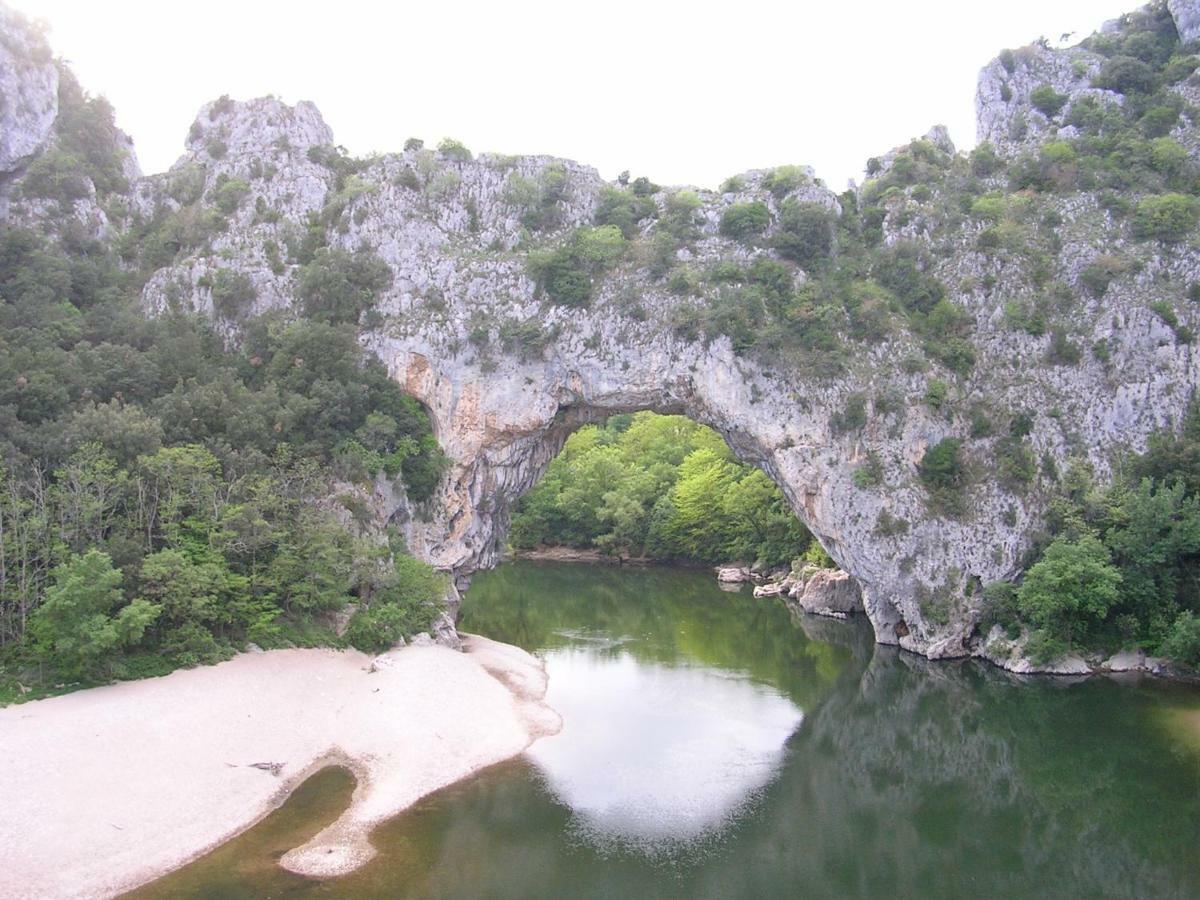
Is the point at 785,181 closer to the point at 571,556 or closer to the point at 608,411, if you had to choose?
the point at 608,411

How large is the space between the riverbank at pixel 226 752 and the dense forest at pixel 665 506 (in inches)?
1102

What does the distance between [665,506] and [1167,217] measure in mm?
34081

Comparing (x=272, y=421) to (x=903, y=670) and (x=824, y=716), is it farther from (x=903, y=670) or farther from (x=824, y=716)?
(x=903, y=670)

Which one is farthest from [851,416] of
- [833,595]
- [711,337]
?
[833,595]

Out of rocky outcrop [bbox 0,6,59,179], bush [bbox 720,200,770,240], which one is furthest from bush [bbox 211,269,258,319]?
bush [bbox 720,200,770,240]

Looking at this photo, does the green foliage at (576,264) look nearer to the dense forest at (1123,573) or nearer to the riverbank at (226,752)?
the riverbank at (226,752)

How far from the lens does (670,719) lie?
27.0 metres

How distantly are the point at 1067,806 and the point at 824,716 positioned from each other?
812cm

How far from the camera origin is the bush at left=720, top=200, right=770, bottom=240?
1645 inches

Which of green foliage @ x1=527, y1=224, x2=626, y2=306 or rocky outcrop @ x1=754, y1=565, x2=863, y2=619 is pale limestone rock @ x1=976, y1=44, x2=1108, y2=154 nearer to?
green foliage @ x1=527, y1=224, x2=626, y2=306

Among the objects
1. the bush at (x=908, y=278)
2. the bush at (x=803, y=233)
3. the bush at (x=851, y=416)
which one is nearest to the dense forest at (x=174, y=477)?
the bush at (x=851, y=416)

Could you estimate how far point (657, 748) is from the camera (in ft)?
80.1

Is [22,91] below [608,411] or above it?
above

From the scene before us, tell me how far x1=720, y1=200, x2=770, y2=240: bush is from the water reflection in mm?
21089
